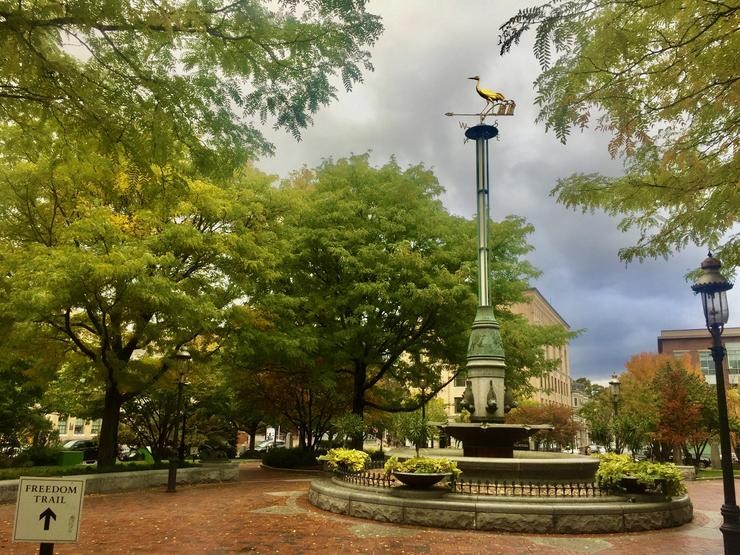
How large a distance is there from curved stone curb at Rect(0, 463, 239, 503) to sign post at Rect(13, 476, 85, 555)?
9851mm

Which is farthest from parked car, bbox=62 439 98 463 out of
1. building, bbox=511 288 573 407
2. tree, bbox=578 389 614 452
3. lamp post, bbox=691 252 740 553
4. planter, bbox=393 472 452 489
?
building, bbox=511 288 573 407

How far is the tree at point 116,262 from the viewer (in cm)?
1388

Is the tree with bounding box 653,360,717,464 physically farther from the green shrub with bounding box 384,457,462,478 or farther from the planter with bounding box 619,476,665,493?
the green shrub with bounding box 384,457,462,478

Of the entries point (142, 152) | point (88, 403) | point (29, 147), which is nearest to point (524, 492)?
point (142, 152)

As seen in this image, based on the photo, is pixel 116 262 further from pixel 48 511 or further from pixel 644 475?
pixel 644 475

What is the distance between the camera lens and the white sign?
4.61 meters

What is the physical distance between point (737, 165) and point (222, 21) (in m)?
6.65

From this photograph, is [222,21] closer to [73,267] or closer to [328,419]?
[73,267]

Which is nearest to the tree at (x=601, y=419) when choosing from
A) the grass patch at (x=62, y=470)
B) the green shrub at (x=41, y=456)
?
the grass patch at (x=62, y=470)

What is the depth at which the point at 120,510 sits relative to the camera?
1270cm

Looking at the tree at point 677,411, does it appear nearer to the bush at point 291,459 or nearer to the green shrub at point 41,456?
the bush at point 291,459

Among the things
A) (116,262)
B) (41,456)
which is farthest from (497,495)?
(41,456)

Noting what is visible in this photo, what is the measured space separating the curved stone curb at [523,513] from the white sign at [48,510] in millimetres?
7252

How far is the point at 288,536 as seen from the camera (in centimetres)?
966
